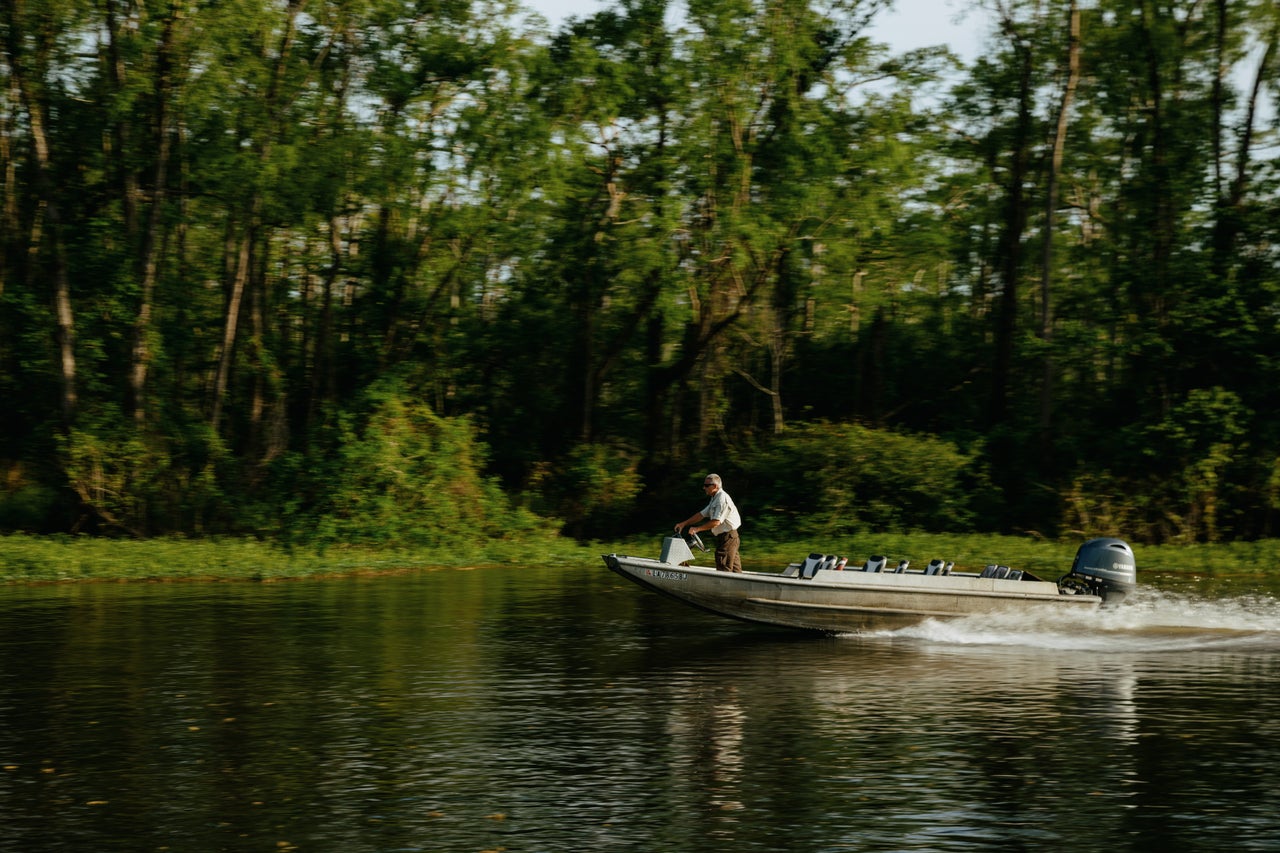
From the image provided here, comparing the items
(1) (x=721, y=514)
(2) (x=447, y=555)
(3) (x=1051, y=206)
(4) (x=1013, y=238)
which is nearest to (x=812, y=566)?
(1) (x=721, y=514)

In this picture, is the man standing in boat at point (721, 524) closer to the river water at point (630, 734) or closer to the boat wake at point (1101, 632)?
the river water at point (630, 734)

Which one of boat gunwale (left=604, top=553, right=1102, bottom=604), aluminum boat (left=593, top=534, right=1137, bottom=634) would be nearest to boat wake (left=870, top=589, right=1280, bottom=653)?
aluminum boat (left=593, top=534, right=1137, bottom=634)

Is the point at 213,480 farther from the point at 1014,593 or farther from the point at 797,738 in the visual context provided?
the point at 797,738

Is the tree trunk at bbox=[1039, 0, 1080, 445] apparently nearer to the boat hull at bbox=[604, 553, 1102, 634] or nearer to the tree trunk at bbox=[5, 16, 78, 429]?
the boat hull at bbox=[604, 553, 1102, 634]

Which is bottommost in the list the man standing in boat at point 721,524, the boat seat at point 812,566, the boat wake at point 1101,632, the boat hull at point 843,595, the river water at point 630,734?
the river water at point 630,734

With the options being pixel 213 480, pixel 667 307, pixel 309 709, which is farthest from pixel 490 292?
pixel 309 709

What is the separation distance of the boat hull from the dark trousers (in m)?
0.26

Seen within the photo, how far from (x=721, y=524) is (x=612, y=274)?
26.6 metres

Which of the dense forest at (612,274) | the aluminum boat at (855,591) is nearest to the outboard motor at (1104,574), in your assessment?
the aluminum boat at (855,591)

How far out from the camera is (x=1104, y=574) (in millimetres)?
18922

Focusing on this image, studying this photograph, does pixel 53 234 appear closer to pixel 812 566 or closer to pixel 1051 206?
pixel 812 566

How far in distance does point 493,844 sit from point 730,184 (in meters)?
34.4

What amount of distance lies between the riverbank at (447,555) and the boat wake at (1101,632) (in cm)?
936

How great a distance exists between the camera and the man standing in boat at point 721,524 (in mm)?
18203
